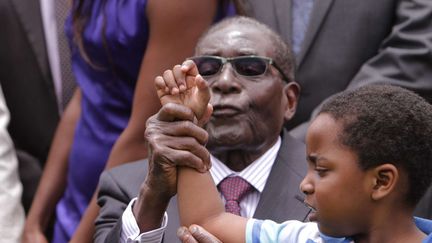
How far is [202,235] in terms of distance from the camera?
135 inches

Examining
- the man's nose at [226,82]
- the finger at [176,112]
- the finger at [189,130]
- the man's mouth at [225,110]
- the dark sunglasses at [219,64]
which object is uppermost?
the finger at [176,112]

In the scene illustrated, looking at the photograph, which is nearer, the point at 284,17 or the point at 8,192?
the point at 8,192

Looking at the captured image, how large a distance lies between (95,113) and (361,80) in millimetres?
1085

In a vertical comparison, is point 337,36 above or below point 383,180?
below

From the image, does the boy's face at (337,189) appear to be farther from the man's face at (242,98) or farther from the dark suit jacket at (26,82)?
the dark suit jacket at (26,82)

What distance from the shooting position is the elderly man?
165 inches

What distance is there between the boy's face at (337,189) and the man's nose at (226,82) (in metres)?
1.06

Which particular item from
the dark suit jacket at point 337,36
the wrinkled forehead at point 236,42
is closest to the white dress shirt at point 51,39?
the dark suit jacket at point 337,36

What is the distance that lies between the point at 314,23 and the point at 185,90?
1.58 metres

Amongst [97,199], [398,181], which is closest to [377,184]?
[398,181]

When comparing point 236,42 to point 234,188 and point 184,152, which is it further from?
point 184,152

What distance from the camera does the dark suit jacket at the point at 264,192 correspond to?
13.5ft

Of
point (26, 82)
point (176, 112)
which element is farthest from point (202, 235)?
point (26, 82)

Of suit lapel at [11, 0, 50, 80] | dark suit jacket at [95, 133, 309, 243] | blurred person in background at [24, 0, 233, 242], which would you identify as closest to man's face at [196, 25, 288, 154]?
dark suit jacket at [95, 133, 309, 243]
